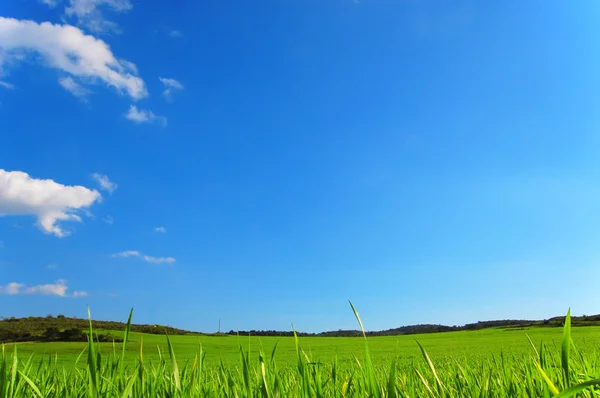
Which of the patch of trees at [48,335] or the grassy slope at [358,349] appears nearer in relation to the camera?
the grassy slope at [358,349]

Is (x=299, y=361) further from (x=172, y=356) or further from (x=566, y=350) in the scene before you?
(x=566, y=350)

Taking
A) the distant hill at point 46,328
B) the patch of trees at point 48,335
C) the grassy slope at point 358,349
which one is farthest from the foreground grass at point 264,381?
the patch of trees at point 48,335

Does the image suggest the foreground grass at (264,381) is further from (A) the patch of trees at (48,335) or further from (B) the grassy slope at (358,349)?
(A) the patch of trees at (48,335)

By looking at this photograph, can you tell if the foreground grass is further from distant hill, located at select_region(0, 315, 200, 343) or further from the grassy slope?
distant hill, located at select_region(0, 315, 200, 343)

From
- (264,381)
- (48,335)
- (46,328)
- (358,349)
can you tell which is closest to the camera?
(264,381)

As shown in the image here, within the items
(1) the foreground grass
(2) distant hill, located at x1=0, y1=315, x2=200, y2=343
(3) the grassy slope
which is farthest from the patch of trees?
(1) the foreground grass

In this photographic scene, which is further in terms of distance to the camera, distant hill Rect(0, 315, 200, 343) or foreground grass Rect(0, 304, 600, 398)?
distant hill Rect(0, 315, 200, 343)

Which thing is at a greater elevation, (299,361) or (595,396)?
(299,361)

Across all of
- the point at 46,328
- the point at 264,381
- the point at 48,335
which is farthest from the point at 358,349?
the point at 46,328

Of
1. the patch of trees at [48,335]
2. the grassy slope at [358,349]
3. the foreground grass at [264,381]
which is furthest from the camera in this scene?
the patch of trees at [48,335]

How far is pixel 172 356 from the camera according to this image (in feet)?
2.94

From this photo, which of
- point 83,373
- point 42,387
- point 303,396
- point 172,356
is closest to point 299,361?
point 303,396

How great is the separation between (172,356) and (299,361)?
0.95ft

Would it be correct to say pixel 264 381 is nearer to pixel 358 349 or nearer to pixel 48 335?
pixel 358 349
